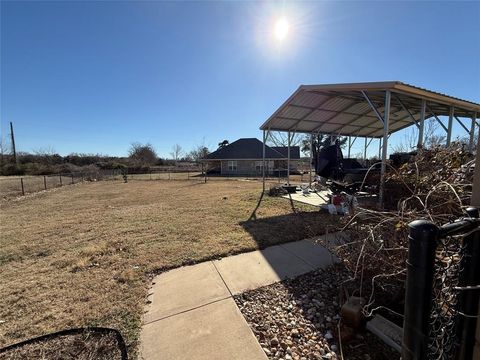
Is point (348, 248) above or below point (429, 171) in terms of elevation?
below

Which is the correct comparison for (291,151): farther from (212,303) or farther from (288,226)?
(212,303)

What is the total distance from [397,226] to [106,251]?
181 inches

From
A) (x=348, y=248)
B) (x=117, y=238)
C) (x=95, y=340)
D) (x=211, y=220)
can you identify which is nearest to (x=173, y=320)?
(x=95, y=340)

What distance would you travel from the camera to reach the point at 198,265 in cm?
366

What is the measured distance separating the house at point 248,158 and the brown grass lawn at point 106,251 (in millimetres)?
25888

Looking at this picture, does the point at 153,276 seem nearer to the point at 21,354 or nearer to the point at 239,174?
the point at 21,354

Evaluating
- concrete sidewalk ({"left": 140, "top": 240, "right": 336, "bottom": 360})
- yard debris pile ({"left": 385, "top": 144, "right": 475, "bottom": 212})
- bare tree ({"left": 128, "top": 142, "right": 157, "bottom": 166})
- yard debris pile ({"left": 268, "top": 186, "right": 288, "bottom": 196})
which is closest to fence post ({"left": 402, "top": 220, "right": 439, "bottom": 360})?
yard debris pile ({"left": 385, "top": 144, "right": 475, "bottom": 212})

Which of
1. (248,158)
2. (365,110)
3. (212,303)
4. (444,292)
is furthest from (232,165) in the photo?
(444,292)

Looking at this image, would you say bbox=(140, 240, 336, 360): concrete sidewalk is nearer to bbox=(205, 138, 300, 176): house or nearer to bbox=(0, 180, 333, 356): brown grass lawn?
bbox=(0, 180, 333, 356): brown grass lawn

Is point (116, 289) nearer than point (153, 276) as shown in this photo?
Yes

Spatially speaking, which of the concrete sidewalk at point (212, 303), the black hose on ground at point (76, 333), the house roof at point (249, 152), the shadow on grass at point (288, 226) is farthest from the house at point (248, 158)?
the black hose on ground at point (76, 333)

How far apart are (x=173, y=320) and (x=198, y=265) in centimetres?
125

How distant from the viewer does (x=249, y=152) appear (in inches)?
1367

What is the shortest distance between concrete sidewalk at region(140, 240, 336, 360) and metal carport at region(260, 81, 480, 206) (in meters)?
3.69
